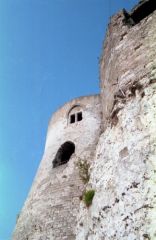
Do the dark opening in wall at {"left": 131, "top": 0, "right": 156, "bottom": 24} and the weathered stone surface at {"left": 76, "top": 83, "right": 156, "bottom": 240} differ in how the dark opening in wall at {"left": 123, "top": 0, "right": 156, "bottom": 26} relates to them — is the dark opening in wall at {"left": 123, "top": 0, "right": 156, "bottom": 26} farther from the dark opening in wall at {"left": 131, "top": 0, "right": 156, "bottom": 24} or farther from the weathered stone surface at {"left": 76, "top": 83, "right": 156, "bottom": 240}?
the weathered stone surface at {"left": 76, "top": 83, "right": 156, "bottom": 240}

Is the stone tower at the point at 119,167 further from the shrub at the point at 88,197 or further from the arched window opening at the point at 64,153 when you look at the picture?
the arched window opening at the point at 64,153

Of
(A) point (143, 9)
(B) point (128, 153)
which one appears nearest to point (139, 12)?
(A) point (143, 9)

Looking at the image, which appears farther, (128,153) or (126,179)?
(128,153)

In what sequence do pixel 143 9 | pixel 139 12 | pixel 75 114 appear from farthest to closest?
pixel 75 114 < pixel 139 12 < pixel 143 9

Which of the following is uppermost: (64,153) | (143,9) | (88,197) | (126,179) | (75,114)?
(75,114)

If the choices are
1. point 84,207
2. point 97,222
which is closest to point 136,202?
point 97,222

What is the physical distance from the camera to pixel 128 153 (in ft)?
14.1

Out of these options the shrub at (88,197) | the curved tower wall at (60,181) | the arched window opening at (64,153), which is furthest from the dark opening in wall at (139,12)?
the arched window opening at (64,153)

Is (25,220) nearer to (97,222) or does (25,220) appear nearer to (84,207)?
(84,207)

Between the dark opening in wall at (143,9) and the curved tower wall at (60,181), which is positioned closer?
the dark opening in wall at (143,9)

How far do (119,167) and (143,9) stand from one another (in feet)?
14.8

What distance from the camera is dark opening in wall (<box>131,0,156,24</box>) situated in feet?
23.1

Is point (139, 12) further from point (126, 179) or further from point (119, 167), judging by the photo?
point (126, 179)

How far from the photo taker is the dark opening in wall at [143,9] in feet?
23.1
